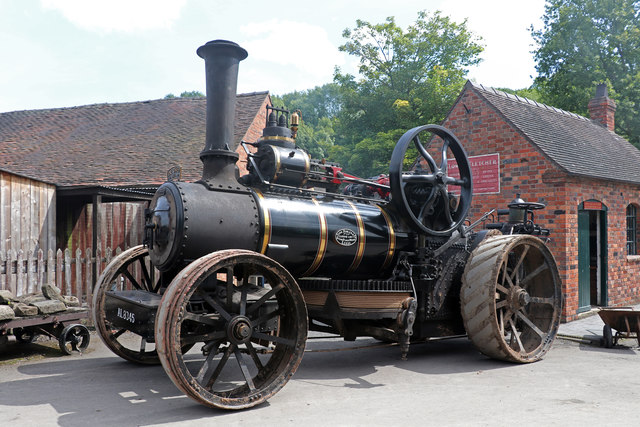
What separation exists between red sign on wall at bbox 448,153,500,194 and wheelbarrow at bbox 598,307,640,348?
3.54 metres

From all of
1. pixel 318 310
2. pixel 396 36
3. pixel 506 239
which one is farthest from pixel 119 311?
pixel 396 36

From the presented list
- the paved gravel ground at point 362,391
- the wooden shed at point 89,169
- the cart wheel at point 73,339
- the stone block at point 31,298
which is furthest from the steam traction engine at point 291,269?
the wooden shed at point 89,169

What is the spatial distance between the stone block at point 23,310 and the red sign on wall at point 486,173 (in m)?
7.30

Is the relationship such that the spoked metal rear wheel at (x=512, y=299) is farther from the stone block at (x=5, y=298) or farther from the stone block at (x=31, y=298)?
the stone block at (x=5, y=298)

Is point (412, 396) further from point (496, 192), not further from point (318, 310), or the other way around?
point (496, 192)

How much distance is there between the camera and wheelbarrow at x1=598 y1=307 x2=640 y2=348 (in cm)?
687

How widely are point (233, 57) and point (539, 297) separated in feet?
15.2

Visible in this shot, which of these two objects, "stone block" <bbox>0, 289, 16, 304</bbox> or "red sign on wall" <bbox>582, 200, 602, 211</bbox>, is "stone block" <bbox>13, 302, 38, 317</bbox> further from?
"red sign on wall" <bbox>582, 200, 602, 211</bbox>

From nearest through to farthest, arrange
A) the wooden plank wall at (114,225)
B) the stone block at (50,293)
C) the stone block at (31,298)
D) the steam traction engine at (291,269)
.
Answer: the steam traction engine at (291,269), the stone block at (31,298), the stone block at (50,293), the wooden plank wall at (114,225)

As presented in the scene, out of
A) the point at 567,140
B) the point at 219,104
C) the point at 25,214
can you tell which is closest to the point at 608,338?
the point at 567,140

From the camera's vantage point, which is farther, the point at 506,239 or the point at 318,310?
the point at 506,239

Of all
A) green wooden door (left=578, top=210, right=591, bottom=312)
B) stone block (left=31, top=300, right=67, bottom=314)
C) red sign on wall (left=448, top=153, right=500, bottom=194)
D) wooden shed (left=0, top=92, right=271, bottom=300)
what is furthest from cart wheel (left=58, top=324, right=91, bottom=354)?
green wooden door (left=578, top=210, right=591, bottom=312)

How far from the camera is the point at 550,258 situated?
6.65 metres

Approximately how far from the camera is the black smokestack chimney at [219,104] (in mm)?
5074
